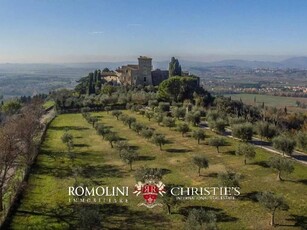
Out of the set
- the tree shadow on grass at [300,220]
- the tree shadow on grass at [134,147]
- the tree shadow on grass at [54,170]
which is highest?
the tree shadow on grass at [300,220]

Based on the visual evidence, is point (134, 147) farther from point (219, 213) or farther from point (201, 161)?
point (219, 213)

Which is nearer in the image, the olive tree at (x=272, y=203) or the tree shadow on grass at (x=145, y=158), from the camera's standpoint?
the olive tree at (x=272, y=203)

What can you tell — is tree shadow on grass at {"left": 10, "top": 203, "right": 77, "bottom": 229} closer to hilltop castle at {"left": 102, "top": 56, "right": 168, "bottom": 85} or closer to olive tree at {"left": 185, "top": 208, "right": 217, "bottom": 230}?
olive tree at {"left": 185, "top": 208, "right": 217, "bottom": 230}

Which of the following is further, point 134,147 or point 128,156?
point 134,147

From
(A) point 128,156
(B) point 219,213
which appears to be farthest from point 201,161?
(B) point 219,213

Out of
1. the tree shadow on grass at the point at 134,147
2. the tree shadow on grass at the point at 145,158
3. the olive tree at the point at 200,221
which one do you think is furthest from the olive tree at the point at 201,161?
the tree shadow on grass at the point at 134,147

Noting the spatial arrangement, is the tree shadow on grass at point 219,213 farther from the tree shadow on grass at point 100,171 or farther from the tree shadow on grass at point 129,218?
the tree shadow on grass at point 100,171
